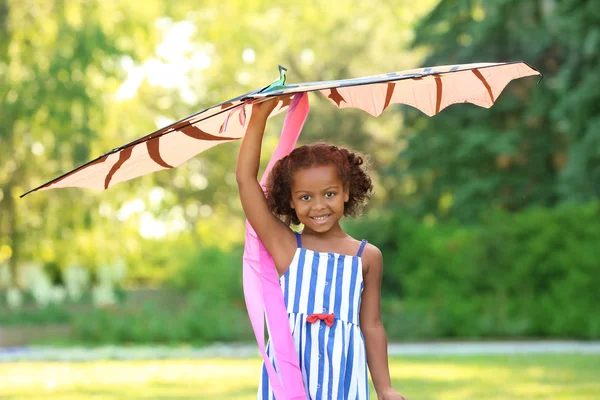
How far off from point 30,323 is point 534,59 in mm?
9262

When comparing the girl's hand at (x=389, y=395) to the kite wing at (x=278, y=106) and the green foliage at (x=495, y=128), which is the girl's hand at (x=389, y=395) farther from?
the green foliage at (x=495, y=128)

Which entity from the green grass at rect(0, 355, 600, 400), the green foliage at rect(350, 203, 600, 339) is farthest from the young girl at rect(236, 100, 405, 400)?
the green foliage at rect(350, 203, 600, 339)

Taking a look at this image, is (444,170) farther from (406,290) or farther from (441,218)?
(406,290)

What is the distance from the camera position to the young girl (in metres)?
3.40

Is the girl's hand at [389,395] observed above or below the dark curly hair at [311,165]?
below

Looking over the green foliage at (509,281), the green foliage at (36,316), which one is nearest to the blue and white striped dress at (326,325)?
the green foliage at (509,281)

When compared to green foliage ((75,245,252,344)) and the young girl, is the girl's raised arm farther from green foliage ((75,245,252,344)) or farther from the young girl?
green foliage ((75,245,252,344))

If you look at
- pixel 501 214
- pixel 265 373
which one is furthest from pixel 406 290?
pixel 265 373

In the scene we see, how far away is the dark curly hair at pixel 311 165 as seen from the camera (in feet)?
11.5

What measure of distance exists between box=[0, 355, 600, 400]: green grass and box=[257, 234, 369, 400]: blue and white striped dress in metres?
5.00

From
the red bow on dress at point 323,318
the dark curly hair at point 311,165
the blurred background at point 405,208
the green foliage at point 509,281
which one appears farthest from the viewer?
the blurred background at point 405,208

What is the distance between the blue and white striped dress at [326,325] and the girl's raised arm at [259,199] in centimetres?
5

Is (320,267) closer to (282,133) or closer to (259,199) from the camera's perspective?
(259,199)

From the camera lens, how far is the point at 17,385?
31.6 feet
